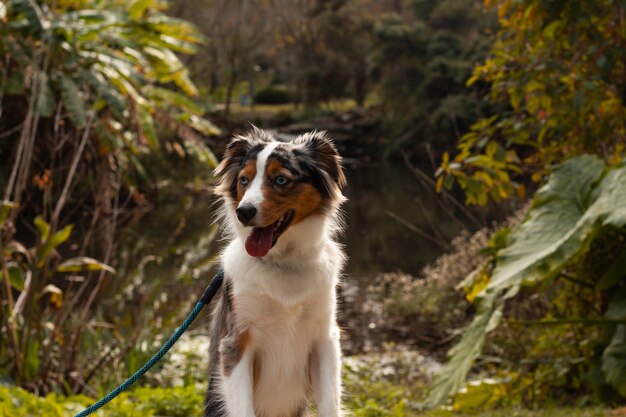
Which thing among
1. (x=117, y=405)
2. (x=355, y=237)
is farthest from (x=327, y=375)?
(x=355, y=237)

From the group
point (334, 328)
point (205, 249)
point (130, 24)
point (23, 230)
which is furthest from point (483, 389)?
point (130, 24)

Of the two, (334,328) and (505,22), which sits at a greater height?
(505,22)

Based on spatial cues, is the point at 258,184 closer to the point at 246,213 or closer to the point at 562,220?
the point at 246,213

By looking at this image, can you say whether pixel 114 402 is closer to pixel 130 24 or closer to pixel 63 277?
pixel 63 277

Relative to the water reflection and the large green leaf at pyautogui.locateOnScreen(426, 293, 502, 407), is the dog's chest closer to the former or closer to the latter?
the large green leaf at pyautogui.locateOnScreen(426, 293, 502, 407)

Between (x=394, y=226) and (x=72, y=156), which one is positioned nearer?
(x=72, y=156)

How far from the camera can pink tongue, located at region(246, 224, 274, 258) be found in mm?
3270

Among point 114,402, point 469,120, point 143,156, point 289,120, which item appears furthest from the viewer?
point 289,120

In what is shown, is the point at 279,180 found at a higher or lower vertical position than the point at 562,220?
higher

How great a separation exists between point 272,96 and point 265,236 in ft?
150

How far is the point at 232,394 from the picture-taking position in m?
3.39

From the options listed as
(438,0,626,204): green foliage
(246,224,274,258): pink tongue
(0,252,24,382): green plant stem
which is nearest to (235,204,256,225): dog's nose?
(246,224,274,258): pink tongue

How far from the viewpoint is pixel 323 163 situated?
344 cm

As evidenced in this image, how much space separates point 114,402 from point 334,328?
2636 mm
